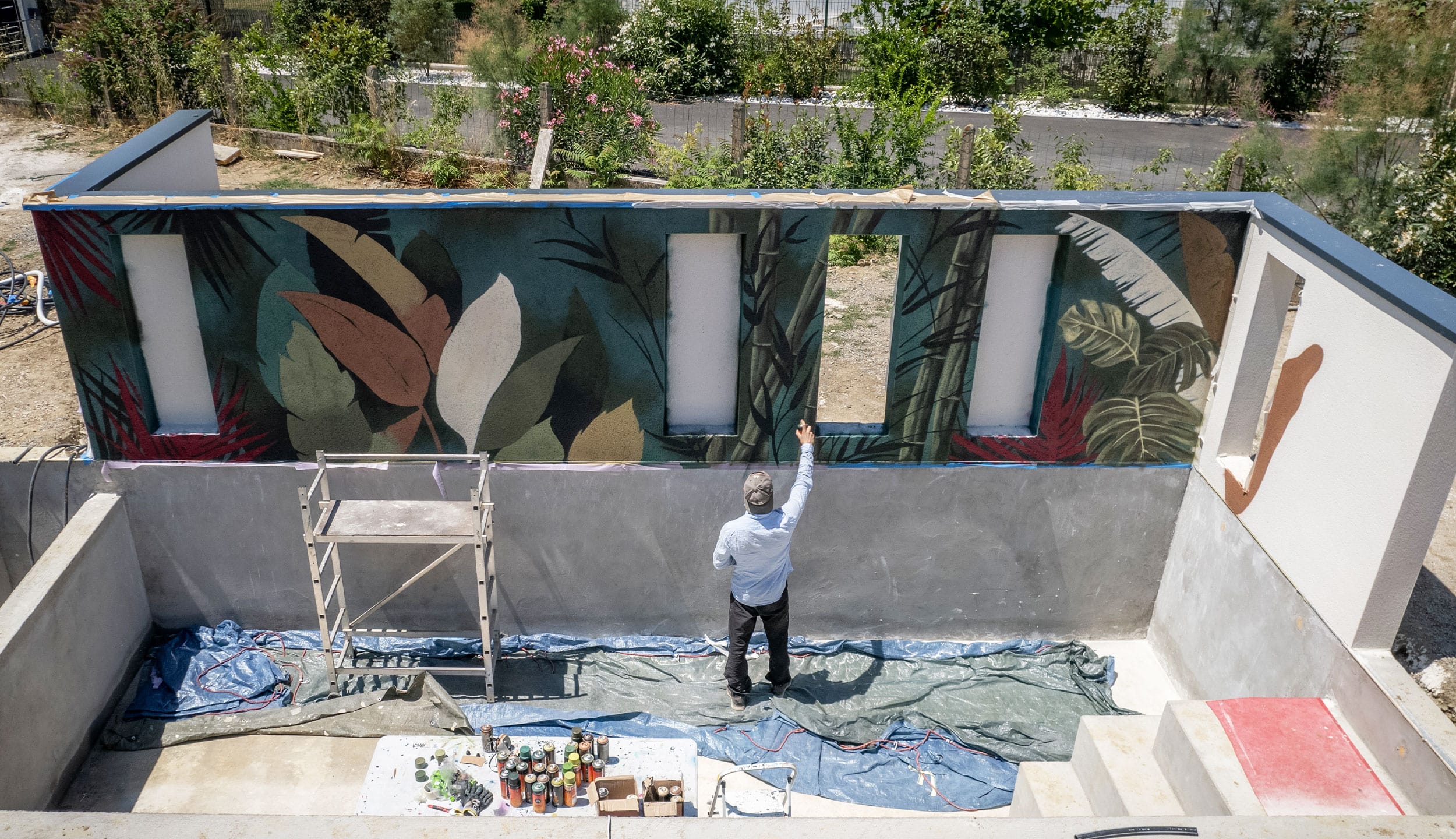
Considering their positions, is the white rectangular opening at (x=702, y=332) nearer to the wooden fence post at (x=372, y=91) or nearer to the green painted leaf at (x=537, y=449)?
Result: the green painted leaf at (x=537, y=449)

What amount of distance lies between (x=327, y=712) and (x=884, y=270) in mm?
8008

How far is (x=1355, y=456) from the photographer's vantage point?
5445mm

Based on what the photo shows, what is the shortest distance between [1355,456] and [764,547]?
331 cm

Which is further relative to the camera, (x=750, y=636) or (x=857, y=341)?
(x=857, y=341)

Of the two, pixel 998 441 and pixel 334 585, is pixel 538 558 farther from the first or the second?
pixel 998 441

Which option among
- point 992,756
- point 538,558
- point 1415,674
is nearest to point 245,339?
point 538,558

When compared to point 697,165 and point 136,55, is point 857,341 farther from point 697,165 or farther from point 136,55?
point 136,55

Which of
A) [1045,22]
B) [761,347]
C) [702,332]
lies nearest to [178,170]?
[702,332]

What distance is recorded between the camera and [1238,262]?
21.9ft

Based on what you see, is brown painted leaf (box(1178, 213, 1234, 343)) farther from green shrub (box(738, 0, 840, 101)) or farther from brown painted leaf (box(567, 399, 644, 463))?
green shrub (box(738, 0, 840, 101))

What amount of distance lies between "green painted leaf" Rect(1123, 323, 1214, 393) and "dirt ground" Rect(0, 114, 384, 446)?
306 inches

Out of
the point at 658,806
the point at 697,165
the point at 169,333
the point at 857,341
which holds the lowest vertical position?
the point at 658,806

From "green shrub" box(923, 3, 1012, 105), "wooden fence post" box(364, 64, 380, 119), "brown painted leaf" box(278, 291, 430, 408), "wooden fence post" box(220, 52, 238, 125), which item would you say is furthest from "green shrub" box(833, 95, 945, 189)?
"wooden fence post" box(220, 52, 238, 125)

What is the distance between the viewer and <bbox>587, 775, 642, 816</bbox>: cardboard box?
538 cm
